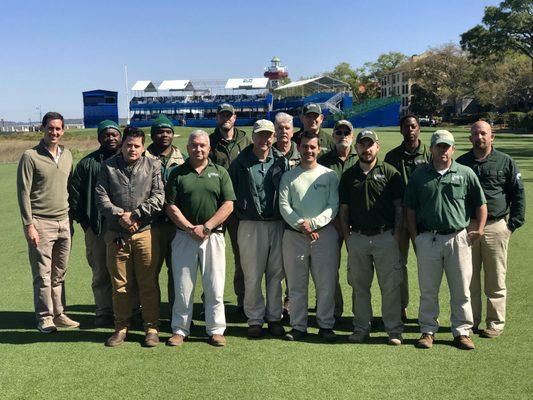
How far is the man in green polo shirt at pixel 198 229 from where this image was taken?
16.6 ft

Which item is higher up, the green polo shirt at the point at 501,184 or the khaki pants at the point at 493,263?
the green polo shirt at the point at 501,184

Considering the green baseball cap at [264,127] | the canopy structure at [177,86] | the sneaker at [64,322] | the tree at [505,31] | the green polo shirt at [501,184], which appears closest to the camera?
the green polo shirt at [501,184]

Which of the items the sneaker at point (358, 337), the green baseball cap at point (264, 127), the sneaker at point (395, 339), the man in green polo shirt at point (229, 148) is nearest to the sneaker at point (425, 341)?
the sneaker at point (395, 339)

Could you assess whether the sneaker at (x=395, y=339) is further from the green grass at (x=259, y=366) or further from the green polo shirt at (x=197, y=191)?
the green polo shirt at (x=197, y=191)

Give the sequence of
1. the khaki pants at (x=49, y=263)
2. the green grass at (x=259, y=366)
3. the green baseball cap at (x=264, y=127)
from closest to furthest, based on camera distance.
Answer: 1. the green grass at (x=259, y=366)
2. the green baseball cap at (x=264, y=127)
3. the khaki pants at (x=49, y=263)

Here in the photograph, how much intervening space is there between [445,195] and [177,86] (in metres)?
89.9

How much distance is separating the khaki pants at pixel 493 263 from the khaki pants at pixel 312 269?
136cm

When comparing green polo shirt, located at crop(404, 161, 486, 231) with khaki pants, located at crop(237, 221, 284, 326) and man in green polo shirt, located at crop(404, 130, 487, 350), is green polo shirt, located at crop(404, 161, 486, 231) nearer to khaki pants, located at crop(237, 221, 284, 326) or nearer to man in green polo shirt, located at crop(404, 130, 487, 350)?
man in green polo shirt, located at crop(404, 130, 487, 350)

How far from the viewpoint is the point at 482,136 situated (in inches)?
201

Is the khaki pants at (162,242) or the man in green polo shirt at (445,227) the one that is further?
the khaki pants at (162,242)

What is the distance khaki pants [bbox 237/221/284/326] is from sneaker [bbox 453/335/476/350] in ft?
5.40

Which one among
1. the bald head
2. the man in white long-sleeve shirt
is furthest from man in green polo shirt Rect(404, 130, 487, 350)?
the man in white long-sleeve shirt

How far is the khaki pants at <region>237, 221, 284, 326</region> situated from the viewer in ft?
17.5

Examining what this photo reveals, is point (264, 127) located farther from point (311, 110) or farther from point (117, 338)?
point (117, 338)
